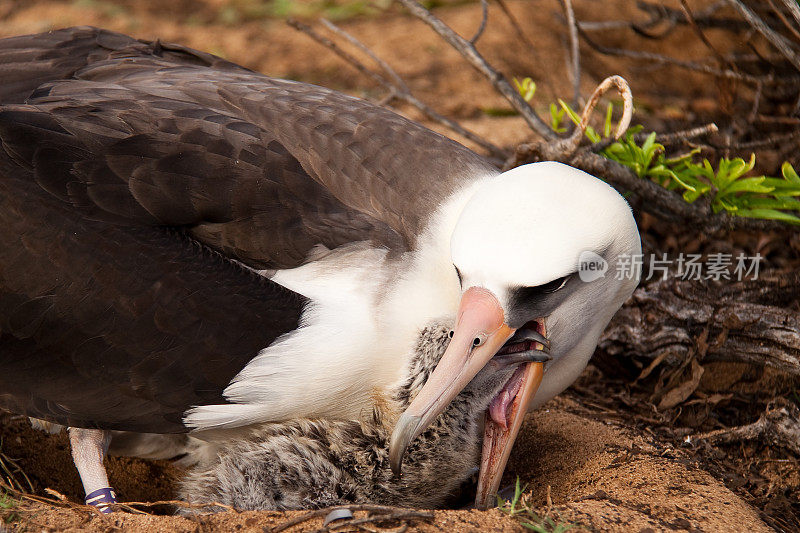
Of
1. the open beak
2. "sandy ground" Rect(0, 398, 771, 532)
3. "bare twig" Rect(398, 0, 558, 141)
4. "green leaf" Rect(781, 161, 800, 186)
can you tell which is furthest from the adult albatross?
"bare twig" Rect(398, 0, 558, 141)

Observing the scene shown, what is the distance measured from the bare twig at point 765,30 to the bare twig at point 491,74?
107 centimetres

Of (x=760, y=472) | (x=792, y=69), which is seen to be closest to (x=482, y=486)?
(x=760, y=472)

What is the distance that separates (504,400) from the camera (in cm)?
380

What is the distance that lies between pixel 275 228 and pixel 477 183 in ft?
2.96

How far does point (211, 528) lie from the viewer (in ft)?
10.6

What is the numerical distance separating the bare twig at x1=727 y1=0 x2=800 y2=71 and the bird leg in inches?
138

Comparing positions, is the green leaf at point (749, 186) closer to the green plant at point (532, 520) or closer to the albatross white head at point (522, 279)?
the albatross white head at point (522, 279)

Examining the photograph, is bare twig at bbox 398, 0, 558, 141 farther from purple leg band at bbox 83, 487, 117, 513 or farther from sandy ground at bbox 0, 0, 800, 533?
purple leg band at bbox 83, 487, 117, 513

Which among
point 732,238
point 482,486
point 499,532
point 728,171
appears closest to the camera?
point 499,532

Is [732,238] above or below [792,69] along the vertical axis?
below

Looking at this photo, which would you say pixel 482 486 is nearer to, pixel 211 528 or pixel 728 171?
pixel 211 528

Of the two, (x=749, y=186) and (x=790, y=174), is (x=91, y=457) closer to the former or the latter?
(x=749, y=186)

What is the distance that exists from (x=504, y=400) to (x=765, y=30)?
2302 mm

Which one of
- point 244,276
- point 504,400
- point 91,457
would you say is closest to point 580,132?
point 504,400
